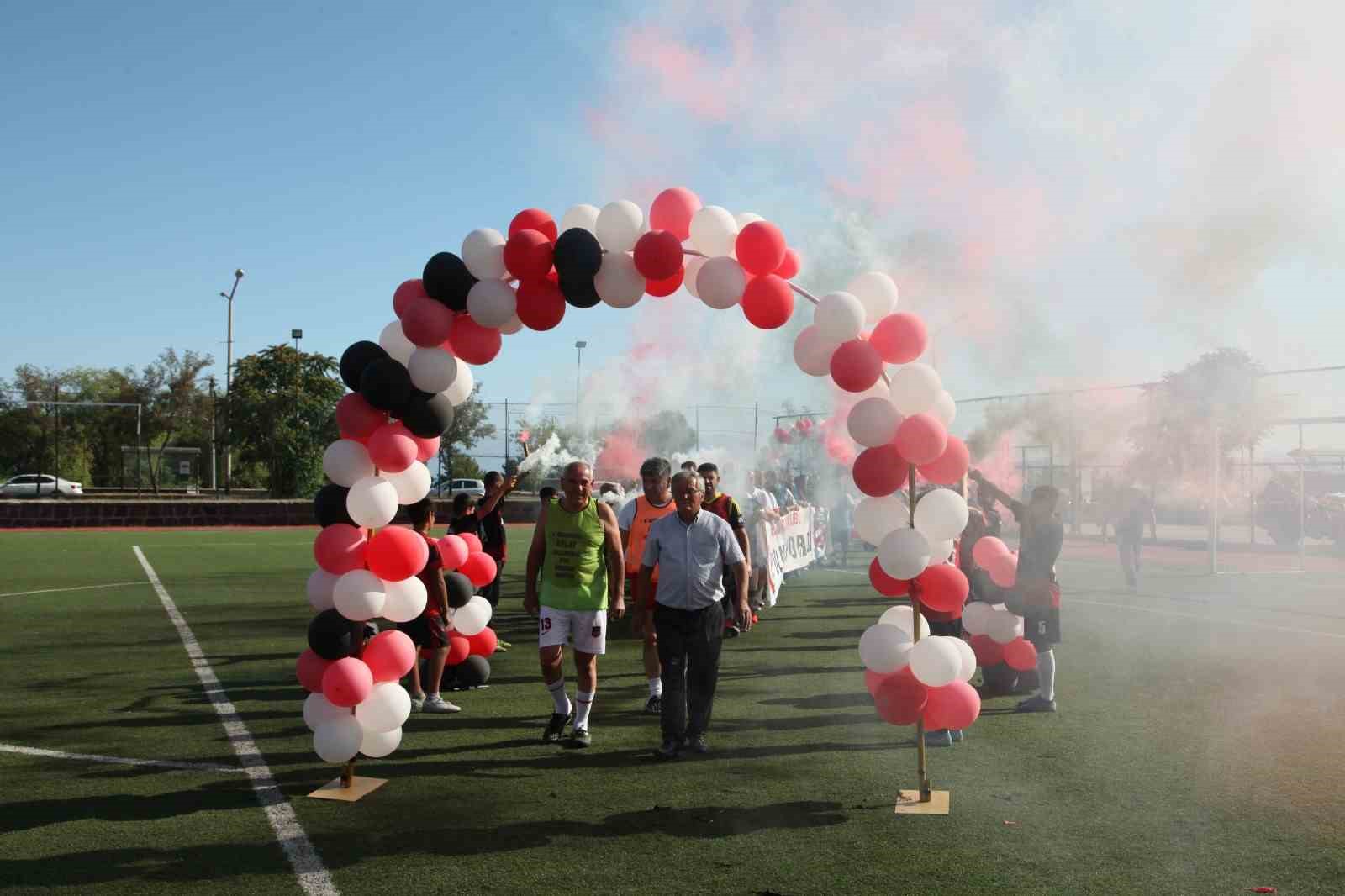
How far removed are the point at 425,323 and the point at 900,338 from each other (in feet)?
9.14

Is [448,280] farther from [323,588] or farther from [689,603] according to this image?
[689,603]

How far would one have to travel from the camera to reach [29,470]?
6269cm

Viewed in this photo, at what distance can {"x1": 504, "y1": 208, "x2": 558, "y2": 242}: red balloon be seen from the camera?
6484mm

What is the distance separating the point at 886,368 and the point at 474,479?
4939cm

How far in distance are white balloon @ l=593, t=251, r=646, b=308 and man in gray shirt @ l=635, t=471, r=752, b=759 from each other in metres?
1.28

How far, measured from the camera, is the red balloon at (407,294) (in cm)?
648

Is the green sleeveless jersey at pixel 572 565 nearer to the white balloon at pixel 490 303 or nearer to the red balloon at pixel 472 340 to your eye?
the red balloon at pixel 472 340

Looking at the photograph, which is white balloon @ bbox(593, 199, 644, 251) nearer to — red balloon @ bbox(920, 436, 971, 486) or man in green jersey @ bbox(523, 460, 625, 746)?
man in green jersey @ bbox(523, 460, 625, 746)

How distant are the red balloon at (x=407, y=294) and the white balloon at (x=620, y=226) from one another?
1.13 m

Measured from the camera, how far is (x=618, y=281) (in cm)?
636

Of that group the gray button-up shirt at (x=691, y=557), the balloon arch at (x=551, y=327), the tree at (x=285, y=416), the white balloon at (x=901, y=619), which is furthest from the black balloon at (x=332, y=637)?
the tree at (x=285, y=416)

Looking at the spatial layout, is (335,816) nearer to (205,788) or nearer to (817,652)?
(205,788)

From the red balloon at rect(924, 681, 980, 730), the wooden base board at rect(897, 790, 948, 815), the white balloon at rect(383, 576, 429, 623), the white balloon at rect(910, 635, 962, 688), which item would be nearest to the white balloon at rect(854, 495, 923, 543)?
the white balloon at rect(910, 635, 962, 688)

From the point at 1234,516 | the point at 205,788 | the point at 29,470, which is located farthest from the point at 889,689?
the point at 29,470
